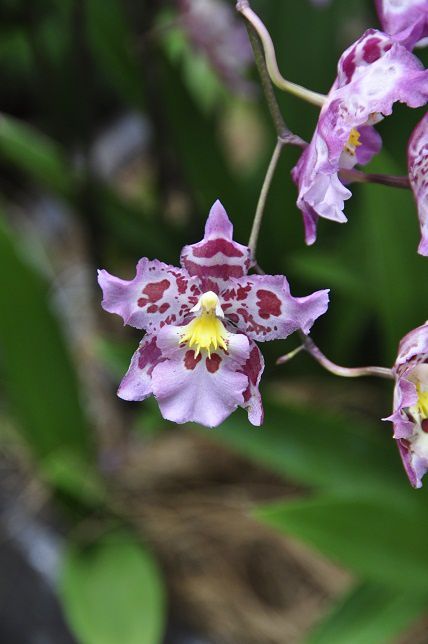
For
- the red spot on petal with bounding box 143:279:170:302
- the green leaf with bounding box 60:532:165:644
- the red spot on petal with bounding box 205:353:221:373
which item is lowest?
the green leaf with bounding box 60:532:165:644

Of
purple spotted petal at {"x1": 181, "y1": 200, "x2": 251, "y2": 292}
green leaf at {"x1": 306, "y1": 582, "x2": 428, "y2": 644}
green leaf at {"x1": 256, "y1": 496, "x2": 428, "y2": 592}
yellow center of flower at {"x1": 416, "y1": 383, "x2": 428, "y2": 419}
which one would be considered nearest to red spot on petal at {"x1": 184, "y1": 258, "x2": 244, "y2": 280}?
purple spotted petal at {"x1": 181, "y1": 200, "x2": 251, "y2": 292}

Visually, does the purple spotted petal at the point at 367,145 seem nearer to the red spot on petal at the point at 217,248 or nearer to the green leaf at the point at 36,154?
the red spot on petal at the point at 217,248

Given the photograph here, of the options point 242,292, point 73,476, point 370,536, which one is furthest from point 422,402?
point 73,476

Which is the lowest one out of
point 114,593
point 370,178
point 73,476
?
point 114,593

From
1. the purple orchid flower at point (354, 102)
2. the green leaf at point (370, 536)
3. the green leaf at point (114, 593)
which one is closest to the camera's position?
the purple orchid flower at point (354, 102)

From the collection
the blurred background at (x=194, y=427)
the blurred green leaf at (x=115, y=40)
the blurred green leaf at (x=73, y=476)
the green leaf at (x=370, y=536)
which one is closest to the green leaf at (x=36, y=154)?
the blurred background at (x=194, y=427)

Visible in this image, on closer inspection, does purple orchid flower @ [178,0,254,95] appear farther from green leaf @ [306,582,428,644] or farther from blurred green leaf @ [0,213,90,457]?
green leaf @ [306,582,428,644]

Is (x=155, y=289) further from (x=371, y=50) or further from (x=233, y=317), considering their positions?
(x=371, y=50)

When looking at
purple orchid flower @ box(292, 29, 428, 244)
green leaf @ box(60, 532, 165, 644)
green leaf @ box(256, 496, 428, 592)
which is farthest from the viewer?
green leaf @ box(60, 532, 165, 644)
